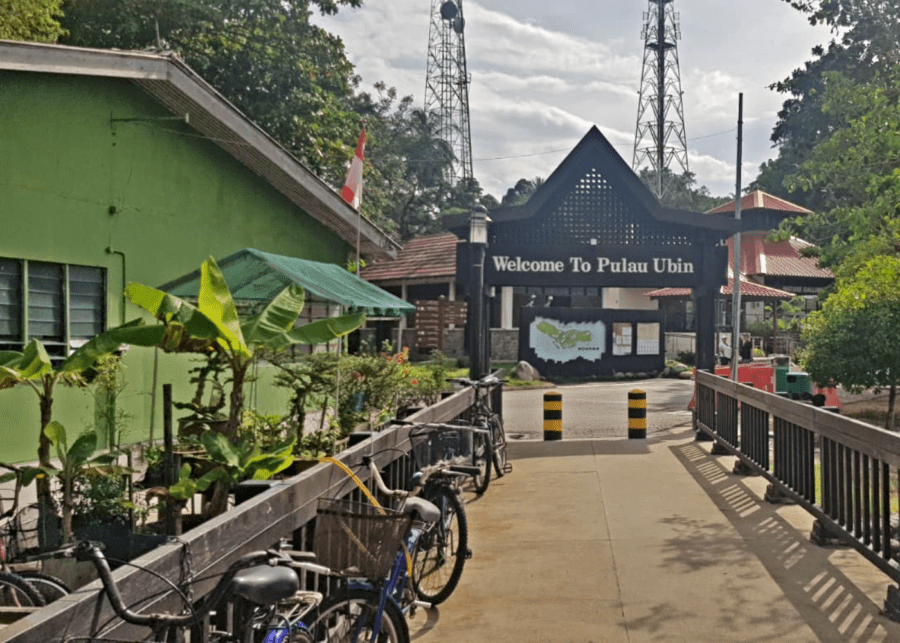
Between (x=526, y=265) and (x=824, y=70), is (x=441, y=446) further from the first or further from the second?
(x=824, y=70)

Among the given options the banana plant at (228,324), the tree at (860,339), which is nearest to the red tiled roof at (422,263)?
the tree at (860,339)

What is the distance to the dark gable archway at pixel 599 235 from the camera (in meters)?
14.6

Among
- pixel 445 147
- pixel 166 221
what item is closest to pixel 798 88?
pixel 445 147

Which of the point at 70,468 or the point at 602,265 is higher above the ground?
the point at 602,265

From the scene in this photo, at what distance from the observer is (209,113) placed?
1244 cm

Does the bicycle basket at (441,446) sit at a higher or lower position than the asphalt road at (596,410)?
higher

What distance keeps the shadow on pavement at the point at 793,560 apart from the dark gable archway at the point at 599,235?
17.7 ft

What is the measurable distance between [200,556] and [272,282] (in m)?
6.83

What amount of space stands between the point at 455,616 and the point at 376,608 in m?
1.95

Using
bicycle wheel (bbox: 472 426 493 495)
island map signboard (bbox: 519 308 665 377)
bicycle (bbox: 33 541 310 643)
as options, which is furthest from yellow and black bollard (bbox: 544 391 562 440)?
island map signboard (bbox: 519 308 665 377)

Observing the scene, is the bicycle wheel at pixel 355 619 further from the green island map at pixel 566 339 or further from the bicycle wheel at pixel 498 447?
the green island map at pixel 566 339

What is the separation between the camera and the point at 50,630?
2416mm

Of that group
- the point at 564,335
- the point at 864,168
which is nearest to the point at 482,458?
the point at 864,168

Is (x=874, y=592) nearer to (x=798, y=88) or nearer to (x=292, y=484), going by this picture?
(x=292, y=484)
